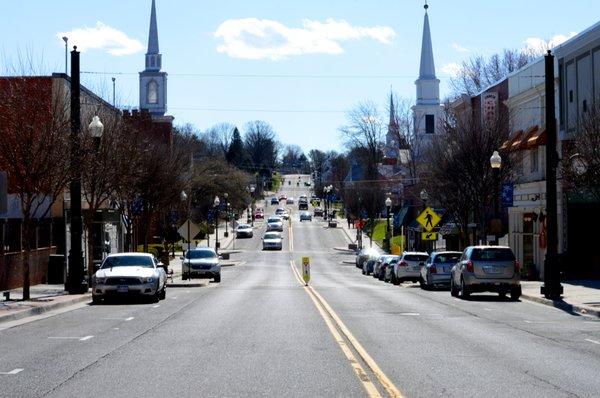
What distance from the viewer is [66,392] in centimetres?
1148

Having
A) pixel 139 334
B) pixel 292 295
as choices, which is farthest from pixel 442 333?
pixel 292 295

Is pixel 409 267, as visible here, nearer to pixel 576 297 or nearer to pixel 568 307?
pixel 576 297

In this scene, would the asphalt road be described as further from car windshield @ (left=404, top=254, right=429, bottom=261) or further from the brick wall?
car windshield @ (left=404, top=254, right=429, bottom=261)

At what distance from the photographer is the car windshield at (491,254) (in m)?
31.3

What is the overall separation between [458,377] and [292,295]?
72.0 feet

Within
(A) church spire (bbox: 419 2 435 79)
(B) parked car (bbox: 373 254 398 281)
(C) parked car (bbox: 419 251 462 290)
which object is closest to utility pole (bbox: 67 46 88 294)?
(C) parked car (bbox: 419 251 462 290)

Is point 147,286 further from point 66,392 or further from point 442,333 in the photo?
point 66,392

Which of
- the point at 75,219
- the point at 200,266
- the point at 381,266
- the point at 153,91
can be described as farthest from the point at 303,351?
the point at 153,91

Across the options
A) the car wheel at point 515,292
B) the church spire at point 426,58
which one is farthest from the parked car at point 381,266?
the church spire at point 426,58

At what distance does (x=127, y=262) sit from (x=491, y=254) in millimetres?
11524

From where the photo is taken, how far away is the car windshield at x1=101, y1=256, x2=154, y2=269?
3006 centimetres

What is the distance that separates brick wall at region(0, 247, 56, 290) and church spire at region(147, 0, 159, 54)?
9957cm

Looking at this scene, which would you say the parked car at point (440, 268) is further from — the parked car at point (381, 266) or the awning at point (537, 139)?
the parked car at point (381, 266)

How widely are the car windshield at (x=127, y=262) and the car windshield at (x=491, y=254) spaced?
10.3 meters
